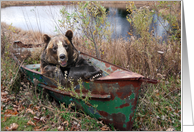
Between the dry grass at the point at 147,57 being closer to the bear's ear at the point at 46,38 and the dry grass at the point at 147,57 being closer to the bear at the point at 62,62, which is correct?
the bear at the point at 62,62

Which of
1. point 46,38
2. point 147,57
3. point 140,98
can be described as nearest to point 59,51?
point 46,38

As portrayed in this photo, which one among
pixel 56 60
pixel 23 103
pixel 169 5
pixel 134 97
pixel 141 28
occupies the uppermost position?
pixel 169 5

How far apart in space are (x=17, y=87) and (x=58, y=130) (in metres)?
1.90

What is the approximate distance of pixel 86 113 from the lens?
3.19m

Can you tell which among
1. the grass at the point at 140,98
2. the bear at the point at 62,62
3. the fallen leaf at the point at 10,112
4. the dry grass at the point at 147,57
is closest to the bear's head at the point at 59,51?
the bear at the point at 62,62

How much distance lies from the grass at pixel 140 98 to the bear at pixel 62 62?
0.67 metres

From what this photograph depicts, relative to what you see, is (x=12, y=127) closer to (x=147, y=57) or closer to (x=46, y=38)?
(x=46, y=38)

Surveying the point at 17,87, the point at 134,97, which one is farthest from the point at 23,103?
the point at 134,97

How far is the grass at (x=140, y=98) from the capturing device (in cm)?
308

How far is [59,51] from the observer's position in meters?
2.82

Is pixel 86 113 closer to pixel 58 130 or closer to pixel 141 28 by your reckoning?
A: pixel 58 130

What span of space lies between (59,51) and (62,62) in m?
0.20

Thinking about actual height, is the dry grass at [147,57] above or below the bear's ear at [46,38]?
below

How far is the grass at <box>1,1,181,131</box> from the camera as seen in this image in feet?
10.1
